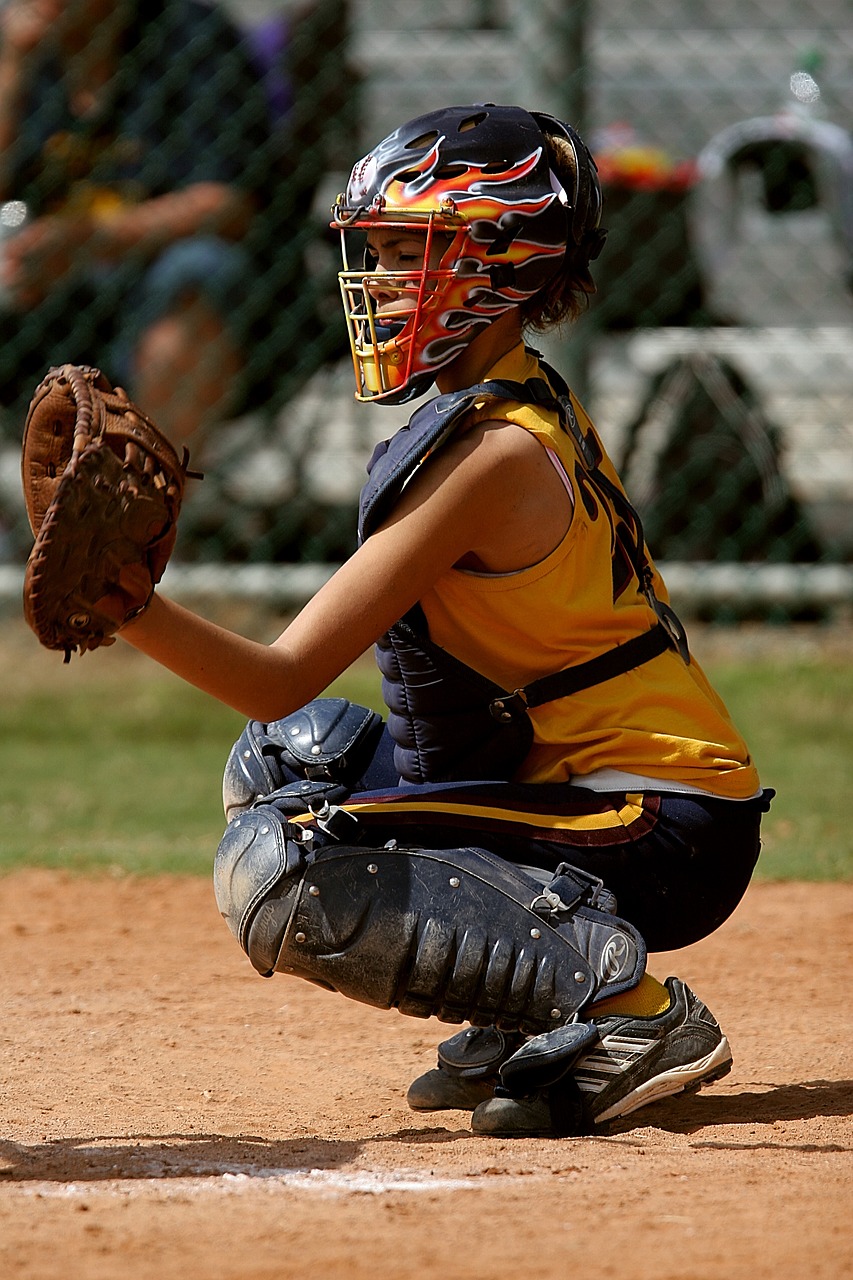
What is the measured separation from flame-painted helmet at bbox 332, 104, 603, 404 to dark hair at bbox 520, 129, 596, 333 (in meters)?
0.02

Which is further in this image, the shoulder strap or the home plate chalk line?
the shoulder strap

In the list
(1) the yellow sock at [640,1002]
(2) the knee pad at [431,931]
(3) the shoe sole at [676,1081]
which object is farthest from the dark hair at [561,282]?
(3) the shoe sole at [676,1081]

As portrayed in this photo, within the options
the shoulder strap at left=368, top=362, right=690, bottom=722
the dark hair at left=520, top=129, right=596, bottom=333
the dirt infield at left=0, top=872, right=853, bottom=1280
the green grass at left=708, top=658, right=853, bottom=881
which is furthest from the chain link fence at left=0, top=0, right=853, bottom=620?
the shoulder strap at left=368, top=362, right=690, bottom=722

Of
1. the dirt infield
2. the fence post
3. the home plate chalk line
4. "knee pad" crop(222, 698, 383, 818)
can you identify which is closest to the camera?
the dirt infield

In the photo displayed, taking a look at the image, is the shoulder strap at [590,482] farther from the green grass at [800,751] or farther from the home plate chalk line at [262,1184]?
the green grass at [800,751]

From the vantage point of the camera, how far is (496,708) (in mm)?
2580

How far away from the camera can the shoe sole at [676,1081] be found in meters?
2.53

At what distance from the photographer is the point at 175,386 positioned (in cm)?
618

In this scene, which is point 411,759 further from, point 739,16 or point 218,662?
point 739,16

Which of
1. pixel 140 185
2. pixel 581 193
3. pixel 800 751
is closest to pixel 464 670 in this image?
pixel 581 193

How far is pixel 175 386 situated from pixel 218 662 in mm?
3996

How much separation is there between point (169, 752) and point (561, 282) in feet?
10.8

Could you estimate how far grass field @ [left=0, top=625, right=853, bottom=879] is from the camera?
4684 millimetres

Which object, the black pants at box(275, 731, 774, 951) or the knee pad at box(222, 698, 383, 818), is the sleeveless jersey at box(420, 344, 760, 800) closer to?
the black pants at box(275, 731, 774, 951)
